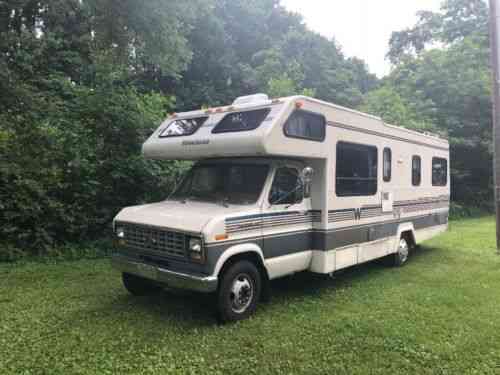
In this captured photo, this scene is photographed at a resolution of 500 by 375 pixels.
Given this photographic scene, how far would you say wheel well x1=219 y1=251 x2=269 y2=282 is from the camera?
5023 millimetres

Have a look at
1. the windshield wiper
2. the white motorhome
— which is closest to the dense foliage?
the white motorhome

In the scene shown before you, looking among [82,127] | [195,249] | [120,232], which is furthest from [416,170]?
[82,127]

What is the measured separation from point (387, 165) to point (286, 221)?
305 centimetres

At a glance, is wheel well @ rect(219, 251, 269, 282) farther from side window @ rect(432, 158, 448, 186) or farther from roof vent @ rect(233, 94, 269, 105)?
side window @ rect(432, 158, 448, 186)

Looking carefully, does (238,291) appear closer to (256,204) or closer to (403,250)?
(256,204)

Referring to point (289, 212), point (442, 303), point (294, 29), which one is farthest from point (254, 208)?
point (294, 29)

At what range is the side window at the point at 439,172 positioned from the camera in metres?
9.79

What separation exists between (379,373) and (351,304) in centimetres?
193

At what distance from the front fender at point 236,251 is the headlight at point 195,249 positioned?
0.75ft

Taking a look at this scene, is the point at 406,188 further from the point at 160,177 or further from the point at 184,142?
the point at 160,177

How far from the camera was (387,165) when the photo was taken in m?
7.66

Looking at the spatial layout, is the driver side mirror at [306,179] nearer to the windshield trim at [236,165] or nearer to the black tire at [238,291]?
the windshield trim at [236,165]

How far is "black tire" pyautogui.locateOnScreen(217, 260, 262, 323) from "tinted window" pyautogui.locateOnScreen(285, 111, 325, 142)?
6.16 feet

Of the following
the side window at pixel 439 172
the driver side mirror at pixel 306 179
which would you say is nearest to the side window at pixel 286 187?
the driver side mirror at pixel 306 179
